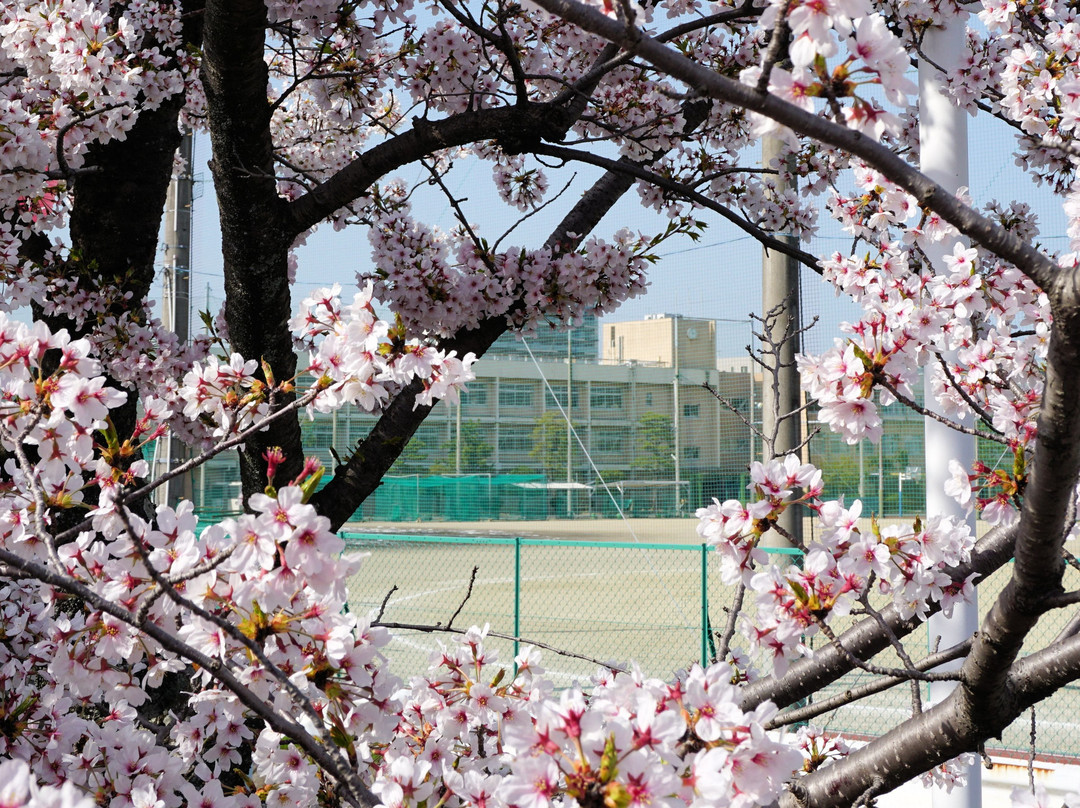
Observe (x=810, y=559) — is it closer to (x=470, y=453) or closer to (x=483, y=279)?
(x=483, y=279)

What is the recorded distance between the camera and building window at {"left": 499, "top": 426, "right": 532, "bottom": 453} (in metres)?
20.4

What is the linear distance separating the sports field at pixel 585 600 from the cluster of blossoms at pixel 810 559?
446mm

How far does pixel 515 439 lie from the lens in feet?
68.1

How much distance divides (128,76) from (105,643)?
1.44m

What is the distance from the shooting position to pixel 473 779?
36.7 inches

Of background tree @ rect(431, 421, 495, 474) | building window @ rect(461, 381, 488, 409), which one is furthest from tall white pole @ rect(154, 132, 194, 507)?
building window @ rect(461, 381, 488, 409)

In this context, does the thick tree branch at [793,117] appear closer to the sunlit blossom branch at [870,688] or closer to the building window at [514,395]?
the sunlit blossom branch at [870,688]

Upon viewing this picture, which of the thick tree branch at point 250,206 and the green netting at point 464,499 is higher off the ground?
the thick tree branch at point 250,206

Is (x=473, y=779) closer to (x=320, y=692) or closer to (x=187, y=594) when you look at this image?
(x=320, y=692)

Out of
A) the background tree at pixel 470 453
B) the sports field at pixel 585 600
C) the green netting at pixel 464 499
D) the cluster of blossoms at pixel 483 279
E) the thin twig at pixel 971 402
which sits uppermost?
the cluster of blossoms at pixel 483 279

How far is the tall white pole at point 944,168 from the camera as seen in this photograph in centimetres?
239

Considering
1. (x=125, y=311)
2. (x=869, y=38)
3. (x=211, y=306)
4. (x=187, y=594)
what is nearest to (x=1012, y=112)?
(x=869, y=38)

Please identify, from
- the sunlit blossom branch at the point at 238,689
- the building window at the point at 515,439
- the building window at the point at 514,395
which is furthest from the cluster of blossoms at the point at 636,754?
the building window at the point at 514,395

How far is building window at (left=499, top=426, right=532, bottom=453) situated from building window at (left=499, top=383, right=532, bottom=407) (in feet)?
2.04
